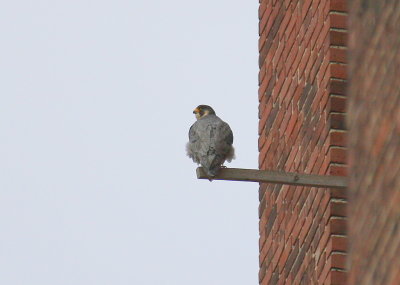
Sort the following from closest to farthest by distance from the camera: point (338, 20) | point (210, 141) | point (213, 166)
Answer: point (338, 20) < point (213, 166) < point (210, 141)

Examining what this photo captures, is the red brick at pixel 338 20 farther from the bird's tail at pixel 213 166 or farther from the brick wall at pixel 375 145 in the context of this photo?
the brick wall at pixel 375 145

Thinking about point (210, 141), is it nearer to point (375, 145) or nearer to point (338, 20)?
point (338, 20)

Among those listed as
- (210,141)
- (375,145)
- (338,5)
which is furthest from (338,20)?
(375,145)

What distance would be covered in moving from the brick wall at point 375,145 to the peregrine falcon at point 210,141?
3.43 meters

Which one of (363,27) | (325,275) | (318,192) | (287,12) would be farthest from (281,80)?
(363,27)

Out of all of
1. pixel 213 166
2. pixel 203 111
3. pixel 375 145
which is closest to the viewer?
pixel 375 145

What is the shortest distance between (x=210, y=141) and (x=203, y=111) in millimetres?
1122

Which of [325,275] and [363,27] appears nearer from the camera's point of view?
[363,27]

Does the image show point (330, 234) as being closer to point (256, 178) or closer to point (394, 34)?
point (256, 178)

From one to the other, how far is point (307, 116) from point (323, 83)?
32 cm

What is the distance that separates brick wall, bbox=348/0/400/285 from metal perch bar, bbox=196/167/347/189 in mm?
2150

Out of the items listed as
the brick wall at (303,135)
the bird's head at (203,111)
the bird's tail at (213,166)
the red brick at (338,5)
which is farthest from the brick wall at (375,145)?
the bird's head at (203,111)

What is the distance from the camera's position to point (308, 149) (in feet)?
27.5

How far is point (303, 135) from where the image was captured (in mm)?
8531
